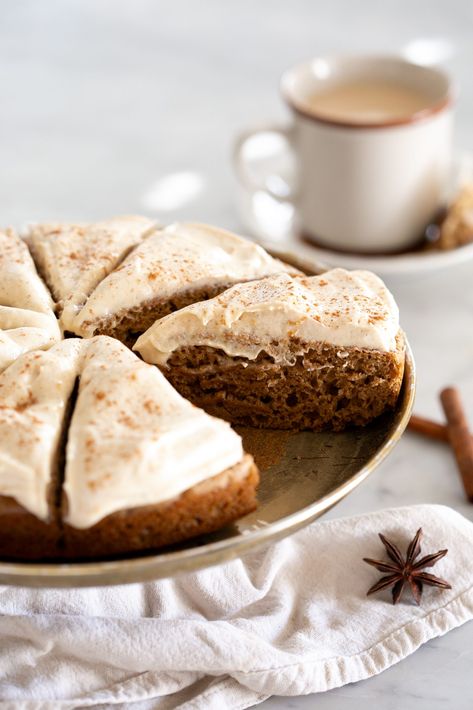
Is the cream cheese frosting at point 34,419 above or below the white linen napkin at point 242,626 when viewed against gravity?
above

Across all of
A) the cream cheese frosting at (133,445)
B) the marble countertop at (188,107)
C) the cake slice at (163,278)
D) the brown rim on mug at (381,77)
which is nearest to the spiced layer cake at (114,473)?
the cream cheese frosting at (133,445)

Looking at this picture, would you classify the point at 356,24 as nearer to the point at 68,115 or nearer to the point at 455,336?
the point at 68,115

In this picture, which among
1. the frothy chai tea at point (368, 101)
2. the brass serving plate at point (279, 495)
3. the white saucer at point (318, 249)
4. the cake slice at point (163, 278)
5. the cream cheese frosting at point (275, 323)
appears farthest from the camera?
the frothy chai tea at point (368, 101)

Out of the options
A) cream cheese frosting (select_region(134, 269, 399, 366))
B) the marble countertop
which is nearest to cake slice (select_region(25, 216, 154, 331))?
cream cheese frosting (select_region(134, 269, 399, 366))

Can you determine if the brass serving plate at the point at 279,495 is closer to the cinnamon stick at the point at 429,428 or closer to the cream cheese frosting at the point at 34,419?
the cream cheese frosting at the point at 34,419

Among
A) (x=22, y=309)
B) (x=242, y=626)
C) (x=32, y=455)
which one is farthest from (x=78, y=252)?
(x=242, y=626)

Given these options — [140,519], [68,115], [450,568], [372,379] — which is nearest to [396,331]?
[372,379]

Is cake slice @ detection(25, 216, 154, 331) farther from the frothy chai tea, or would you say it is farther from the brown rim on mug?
the frothy chai tea
